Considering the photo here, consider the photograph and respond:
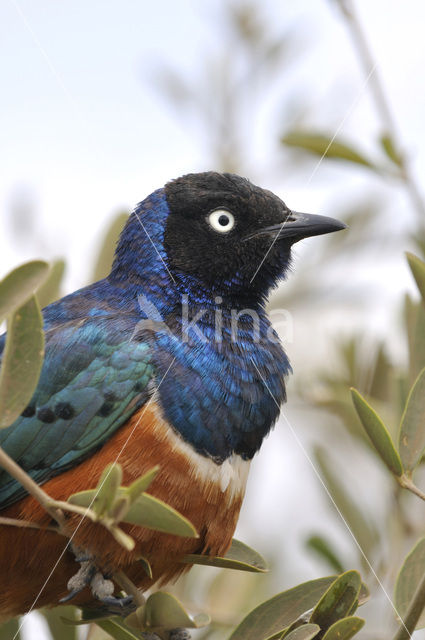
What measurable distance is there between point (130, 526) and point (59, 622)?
70 centimetres

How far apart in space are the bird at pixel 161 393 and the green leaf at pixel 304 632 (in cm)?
79

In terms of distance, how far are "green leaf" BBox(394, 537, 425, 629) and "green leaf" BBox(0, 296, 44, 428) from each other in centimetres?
123

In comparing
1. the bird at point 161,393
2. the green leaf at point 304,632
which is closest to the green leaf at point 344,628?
the green leaf at point 304,632

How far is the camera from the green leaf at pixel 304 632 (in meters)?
→ 2.48

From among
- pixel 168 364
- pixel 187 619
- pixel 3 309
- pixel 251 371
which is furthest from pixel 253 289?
pixel 3 309

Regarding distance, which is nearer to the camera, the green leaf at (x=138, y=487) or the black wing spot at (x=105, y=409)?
the green leaf at (x=138, y=487)

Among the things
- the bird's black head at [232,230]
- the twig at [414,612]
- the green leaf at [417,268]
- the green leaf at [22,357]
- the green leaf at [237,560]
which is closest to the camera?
the green leaf at [22,357]

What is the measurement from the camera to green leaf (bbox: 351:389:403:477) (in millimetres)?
2574

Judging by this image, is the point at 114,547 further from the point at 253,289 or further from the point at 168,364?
the point at 253,289

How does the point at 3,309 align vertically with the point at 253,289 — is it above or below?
below

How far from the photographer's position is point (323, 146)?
155 inches

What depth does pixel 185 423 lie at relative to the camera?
129 inches

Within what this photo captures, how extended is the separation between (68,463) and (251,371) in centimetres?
83

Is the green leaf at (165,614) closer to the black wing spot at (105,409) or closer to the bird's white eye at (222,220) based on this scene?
the black wing spot at (105,409)
